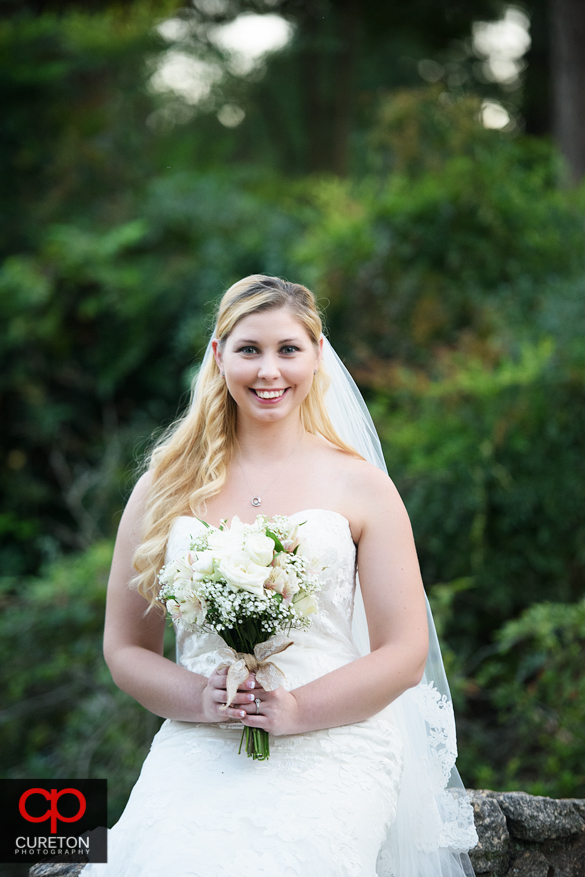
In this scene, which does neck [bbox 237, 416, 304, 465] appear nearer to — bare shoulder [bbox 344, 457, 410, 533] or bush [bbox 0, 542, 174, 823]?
bare shoulder [bbox 344, 457, 410, 533]

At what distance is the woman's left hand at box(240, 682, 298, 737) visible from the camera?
1984 millimetres

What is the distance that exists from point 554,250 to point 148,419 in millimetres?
3976

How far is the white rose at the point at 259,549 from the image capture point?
188 cm

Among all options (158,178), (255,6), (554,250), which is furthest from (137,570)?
(255,6)

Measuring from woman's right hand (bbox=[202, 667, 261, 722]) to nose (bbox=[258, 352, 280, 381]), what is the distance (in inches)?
35.0

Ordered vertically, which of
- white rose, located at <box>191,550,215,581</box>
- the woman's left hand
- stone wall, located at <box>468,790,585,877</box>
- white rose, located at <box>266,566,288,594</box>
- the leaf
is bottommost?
stone wall, located at <box>468,790,585,877</box>

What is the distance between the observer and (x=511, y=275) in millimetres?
5906

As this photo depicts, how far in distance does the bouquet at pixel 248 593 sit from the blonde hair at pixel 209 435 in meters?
0.39

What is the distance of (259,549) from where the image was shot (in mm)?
1873

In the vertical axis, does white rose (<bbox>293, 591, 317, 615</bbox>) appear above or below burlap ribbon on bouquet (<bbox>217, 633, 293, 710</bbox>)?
above
